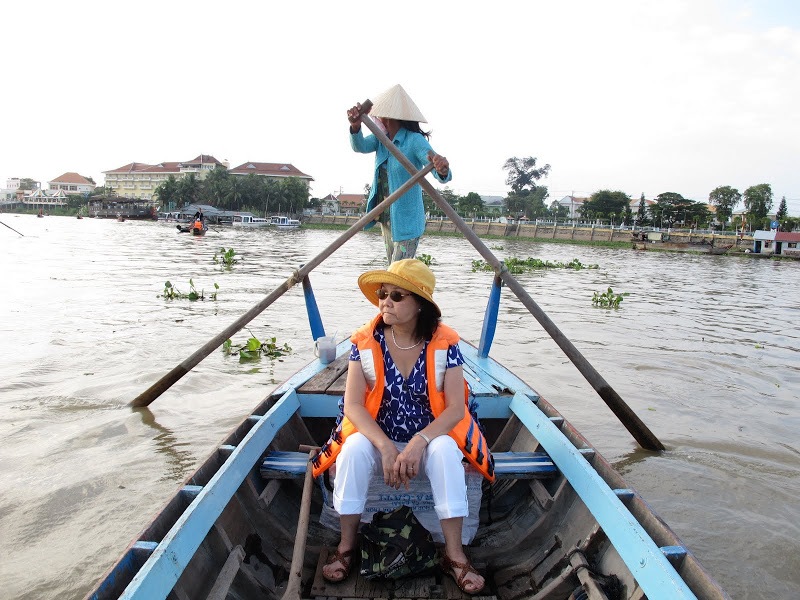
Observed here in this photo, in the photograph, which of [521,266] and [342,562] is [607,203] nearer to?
[521,266]

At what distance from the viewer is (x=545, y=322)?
338 centimetres

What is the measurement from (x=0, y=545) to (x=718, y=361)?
6.15 metres

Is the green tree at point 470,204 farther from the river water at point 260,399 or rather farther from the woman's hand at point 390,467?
the woman's hand at point 390,467

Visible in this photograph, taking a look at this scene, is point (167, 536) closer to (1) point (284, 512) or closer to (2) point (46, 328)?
(1) point (284, 512)

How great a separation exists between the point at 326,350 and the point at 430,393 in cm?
138

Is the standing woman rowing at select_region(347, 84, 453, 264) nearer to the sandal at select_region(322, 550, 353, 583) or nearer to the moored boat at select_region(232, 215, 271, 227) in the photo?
the sandal at select_region(322, 550, 353, 583)

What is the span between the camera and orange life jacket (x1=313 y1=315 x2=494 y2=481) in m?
1.94

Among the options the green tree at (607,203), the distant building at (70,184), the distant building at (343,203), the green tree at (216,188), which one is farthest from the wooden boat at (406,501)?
the distant building at (70,184)

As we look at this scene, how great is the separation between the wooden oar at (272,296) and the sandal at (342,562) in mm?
1850

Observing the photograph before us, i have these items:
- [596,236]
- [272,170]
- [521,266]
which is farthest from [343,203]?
[521,266]

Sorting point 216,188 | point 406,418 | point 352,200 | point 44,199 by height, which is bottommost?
point 406,418

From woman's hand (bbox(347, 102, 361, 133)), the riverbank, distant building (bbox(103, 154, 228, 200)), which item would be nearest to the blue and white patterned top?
woman's hand (bbox(347, 102, 361, 133))

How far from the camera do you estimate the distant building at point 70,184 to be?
10162 centimetres

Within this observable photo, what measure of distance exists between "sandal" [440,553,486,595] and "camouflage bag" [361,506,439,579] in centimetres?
4
